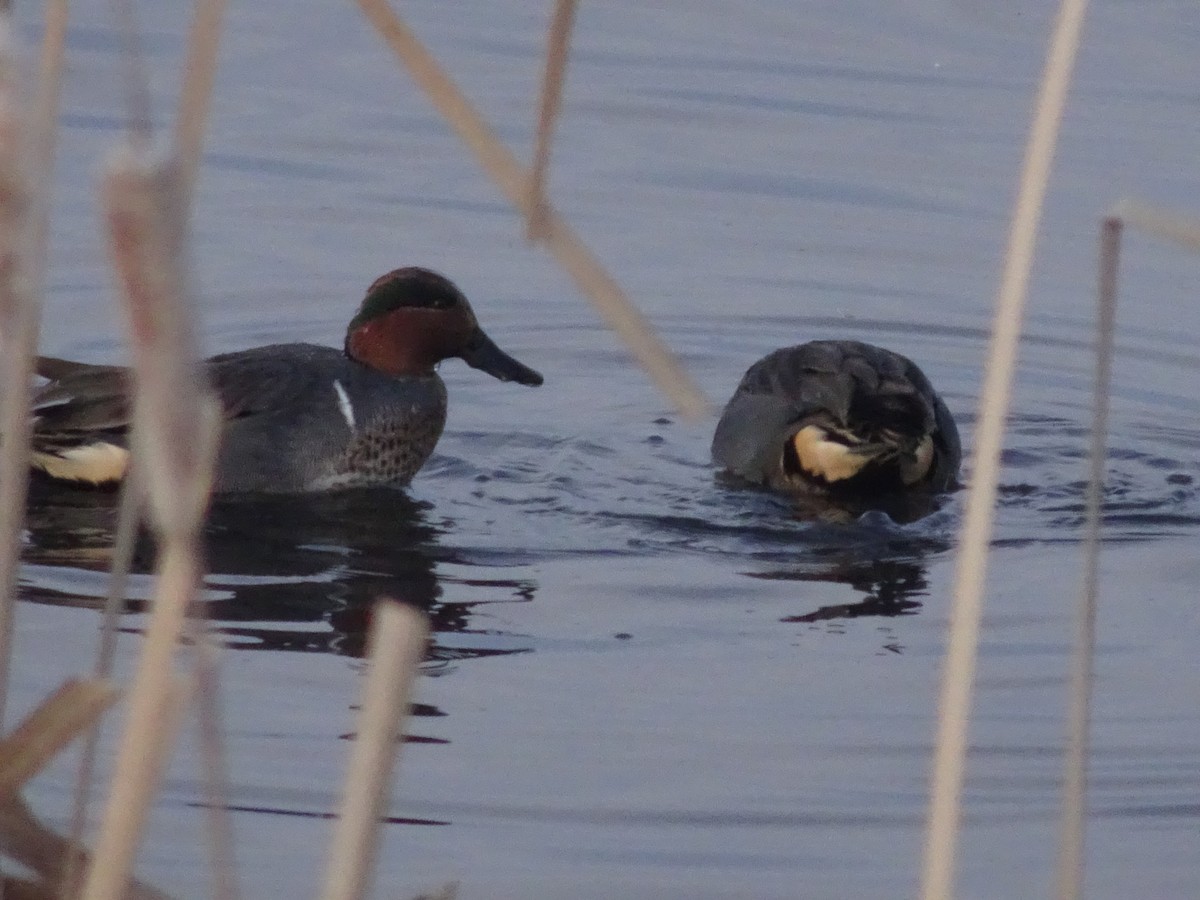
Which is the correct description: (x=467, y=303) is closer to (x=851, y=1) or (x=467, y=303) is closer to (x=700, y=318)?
(x=700, y=318)

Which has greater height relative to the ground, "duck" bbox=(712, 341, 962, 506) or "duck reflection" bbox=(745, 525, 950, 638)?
"duck" bbox=(712, 341, 962, 506)

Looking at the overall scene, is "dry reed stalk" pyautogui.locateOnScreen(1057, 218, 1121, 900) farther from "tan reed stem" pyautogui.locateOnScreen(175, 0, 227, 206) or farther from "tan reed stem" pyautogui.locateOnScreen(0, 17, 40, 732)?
"tan reed stem" pyautogui.locateOnScreen(0, 17, 40, 732)

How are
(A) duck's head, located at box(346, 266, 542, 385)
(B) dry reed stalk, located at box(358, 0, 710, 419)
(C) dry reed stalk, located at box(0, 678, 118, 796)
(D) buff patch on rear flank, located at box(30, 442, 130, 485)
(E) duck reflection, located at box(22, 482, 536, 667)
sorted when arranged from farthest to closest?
(A) duck's head, located at box(346, 266, 542, 385), (D) buff patch on rear flank, located at box(30, 442, 130, 485), (E) duck reflection, located at box(22, 482, 536, 667), (C) dry reed stalk, located at box(0, 678, 118, 796), (B) dry reed stalk, located at box(358, 0, 710, 419)

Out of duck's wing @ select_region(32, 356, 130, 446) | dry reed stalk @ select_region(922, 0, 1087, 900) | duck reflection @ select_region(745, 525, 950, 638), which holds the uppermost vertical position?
dry reed stalk @ select_region(922, 0, 1087, 900)

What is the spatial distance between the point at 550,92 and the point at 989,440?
621 mm

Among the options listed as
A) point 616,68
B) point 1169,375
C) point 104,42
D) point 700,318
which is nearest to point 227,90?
point 104,42

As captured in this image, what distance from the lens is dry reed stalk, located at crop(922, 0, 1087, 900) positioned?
94.0 inches

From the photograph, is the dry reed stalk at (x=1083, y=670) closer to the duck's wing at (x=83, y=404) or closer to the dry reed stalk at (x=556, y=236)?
the dry reed stalk at (x=556, y=236)

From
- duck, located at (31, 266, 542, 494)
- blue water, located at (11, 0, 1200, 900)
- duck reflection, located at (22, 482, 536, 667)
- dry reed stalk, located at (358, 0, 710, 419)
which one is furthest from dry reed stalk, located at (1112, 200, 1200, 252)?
duck, located at (31, 266, 542, 494)

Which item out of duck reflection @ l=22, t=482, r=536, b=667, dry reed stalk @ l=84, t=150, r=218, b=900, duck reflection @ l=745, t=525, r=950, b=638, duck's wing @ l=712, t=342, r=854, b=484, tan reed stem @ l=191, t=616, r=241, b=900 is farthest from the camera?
duck's wing @ l=712, t=342, r=854, b=484

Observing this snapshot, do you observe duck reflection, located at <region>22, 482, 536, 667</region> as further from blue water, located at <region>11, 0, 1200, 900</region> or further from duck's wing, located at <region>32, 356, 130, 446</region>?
duck's wing, located at <region>32, 356, 130, 446</region>

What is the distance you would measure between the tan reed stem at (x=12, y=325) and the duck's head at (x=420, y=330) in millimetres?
5688

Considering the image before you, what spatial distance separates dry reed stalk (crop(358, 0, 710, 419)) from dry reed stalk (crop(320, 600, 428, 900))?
0.40 m

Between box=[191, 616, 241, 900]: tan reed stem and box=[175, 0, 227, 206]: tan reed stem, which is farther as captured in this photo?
box=[175, 0, 227, 206]: tan reed stem
